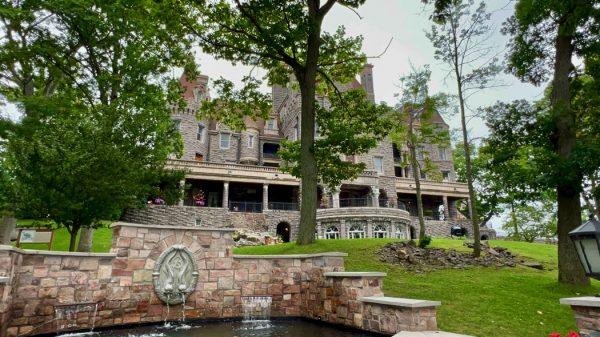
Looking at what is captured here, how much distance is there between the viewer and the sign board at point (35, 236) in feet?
44.2

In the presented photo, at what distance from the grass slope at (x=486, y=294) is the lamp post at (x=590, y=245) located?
2.71 meters

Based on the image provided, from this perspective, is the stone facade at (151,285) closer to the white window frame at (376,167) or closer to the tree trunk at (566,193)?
the tree trunk at (566,193)

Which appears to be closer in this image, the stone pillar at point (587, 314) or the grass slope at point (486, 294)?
the stone pillar at point (587, 314)

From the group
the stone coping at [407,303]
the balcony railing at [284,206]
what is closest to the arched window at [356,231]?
the balcony railing at [284,206]

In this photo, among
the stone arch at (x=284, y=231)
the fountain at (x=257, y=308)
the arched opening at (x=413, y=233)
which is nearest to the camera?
the fountain at (x=257, y=308)

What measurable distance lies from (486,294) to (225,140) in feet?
107

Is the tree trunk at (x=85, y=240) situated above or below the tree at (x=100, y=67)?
below

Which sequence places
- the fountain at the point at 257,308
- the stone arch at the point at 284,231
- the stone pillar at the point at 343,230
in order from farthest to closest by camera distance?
the stone arch at the point at 284,231 → the stone pillar at the point at 343,230 → the fountain at the point at 257,308

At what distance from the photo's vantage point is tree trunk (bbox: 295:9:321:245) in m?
12.7

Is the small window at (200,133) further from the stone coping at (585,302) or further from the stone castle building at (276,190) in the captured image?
the stone coping at (585,302)

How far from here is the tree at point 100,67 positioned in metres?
12.7

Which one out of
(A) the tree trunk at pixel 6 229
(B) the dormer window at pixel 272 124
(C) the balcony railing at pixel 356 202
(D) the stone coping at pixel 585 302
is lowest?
(D) the stone coping at pixel 585 302

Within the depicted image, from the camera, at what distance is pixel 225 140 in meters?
38.1

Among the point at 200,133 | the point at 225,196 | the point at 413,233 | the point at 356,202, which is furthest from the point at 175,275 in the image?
the point at 413,233
